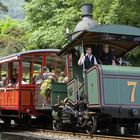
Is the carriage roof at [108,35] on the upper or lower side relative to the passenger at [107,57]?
upper

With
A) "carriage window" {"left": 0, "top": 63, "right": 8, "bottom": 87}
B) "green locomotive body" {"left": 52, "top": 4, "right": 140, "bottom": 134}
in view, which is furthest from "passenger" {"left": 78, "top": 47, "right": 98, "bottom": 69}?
"carriage window" {"left": 0, "top": 63, "right": 8, "bottom": 87}

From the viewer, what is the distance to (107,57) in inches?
476

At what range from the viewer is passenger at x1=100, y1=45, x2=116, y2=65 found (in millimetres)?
12070

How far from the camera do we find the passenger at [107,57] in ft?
39.6

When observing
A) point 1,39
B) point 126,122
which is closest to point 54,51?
point 126,122

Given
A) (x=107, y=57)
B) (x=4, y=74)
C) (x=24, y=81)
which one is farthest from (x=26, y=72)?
(x=107, y=57)

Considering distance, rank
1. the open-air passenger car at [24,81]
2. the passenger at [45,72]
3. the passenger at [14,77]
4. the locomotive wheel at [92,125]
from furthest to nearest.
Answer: the passenger at [14,77]
the open-air passenger car at [24,81]
the passenger at [45,72]
the locomotive wheel at [92,125]

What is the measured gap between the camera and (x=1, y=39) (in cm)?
5022

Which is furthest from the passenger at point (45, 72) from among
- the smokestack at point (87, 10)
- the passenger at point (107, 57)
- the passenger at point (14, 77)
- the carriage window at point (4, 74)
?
the passenger at point (107, 57)

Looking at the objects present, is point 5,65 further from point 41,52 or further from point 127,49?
point 127,49

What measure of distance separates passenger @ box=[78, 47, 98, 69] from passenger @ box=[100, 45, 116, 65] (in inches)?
16.1

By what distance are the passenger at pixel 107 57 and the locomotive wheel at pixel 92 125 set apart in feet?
A: 5.22

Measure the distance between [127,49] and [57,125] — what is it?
3.07 meters

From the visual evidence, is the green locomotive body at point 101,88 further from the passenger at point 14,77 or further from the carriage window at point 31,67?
the passenger at point 14,77
